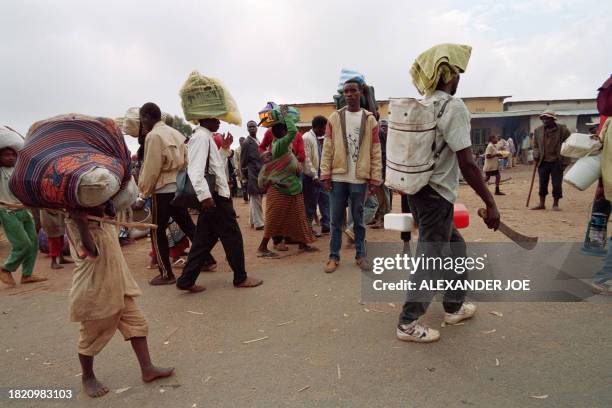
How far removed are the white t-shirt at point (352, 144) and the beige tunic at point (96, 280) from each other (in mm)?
2661

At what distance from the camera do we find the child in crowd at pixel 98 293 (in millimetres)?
Answer: 2324

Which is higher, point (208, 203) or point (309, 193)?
point (208, 203)

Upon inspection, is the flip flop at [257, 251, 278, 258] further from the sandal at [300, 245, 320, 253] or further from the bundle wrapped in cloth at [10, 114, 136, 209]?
the bundle wrapped in cloth at [10, 114, 136, 209]

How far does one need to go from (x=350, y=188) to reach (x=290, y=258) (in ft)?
4.94

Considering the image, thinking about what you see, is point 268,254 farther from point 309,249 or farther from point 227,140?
point 227,140

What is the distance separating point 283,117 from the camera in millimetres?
5020

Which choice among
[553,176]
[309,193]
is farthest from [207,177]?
[553,176]

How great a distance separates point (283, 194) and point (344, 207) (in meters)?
1.10

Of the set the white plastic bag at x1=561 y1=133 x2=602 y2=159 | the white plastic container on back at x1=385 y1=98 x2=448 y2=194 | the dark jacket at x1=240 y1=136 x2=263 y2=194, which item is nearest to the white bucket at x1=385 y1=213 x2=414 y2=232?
the white plastic container on back at x1=385 y1=98 x2=448 y2=194

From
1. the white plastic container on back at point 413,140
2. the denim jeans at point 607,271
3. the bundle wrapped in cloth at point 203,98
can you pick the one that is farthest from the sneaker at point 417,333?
the bundle wrapped in cloth at point 203,98

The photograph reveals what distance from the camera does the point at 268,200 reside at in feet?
17.9

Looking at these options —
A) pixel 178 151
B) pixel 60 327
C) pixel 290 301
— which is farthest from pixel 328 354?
pixel 178 151

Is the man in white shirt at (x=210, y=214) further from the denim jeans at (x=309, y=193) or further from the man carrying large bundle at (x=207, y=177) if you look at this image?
the denim jeans at (x=309, y=193)

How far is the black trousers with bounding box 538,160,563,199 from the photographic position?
7.92 metres
